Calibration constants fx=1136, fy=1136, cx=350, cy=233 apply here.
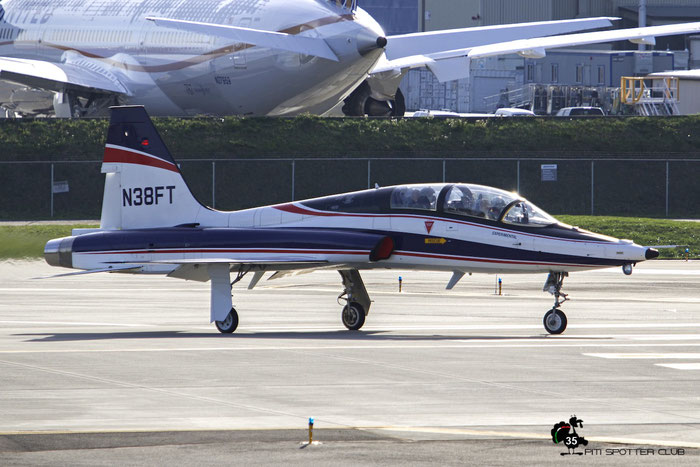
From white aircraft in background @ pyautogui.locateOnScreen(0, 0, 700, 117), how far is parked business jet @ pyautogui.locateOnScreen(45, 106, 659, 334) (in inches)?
673

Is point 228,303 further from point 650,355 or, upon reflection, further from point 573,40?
point 573,40

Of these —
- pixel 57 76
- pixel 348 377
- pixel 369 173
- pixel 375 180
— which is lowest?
pixel 348 377

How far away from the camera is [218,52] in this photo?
43031mm

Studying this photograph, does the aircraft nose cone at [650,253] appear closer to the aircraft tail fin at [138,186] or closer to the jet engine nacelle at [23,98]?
the aircraft tail fin at [138,186]

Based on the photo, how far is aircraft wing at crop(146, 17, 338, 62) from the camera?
35500 mm

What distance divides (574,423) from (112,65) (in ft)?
121

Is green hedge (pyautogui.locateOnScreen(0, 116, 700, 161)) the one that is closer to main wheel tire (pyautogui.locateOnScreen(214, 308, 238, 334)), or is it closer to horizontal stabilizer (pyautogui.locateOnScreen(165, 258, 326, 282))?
horizontal stabilizer (pyautogui.locateOnScreen(165, 258, 326, 282))

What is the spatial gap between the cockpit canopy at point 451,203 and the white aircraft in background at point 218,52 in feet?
59.9

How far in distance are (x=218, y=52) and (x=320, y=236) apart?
933 inches

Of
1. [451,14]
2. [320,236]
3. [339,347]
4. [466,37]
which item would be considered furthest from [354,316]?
[451,14]

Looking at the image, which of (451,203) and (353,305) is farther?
(353,305)

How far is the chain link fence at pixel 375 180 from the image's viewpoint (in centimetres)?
4338

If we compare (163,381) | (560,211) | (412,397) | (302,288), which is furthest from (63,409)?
(560,211)

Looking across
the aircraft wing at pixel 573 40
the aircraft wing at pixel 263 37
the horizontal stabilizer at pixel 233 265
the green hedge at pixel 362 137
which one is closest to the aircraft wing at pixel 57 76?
the green hedge at pixel 362 137
